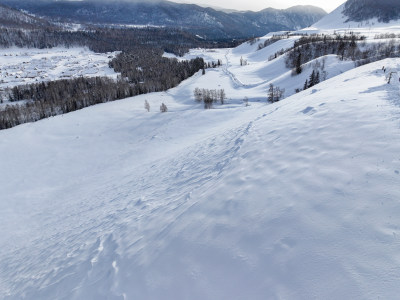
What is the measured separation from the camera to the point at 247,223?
683 cm

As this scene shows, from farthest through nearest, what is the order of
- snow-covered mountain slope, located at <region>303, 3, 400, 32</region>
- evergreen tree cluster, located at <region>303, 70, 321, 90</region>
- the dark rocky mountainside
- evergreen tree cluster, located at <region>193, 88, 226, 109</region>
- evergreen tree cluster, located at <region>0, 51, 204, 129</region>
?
the dark rocky mountainside → snow-covered mountain slope, located at <region>303, 3, 400, 32</region> → evergreen tree cluster, located at <region>0, 51, 204, 129</region> → evergreen tree cluster, located at <region>193, 88, 226, 109</region> → evergreen tree cluster, located at <region>303, 70, 321, 90</region>

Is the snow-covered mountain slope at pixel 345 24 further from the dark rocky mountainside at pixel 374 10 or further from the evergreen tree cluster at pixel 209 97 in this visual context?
the evergreen tree cluster at pixel 209 97

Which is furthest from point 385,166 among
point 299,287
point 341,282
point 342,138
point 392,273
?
point 299,287

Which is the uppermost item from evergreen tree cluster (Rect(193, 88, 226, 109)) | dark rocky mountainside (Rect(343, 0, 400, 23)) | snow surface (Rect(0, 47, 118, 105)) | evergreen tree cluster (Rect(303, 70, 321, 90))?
dark rocky mountainside (Rect(343, 0, 400, 23))

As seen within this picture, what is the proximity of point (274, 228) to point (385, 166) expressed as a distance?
4.23 m

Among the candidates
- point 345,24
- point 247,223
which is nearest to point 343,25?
point 345,24

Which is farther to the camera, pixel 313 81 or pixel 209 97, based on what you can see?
pixel 209 97

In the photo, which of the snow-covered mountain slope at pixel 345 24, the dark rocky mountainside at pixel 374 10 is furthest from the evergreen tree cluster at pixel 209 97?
the dark rocky mountainside at pixel 374 10

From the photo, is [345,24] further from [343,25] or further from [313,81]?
[313,81]

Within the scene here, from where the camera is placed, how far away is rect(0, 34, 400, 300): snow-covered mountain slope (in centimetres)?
517

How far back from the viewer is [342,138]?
31.5ft

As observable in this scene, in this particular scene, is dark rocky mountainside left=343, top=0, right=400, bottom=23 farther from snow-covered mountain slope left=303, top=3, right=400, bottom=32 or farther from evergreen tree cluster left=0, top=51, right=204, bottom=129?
evergreen tree cluster left=0, top=51, right=204, bottom=129

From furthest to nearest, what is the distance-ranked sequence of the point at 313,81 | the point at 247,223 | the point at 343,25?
1. the point at 343,25
2. the point at 313,81
3. the point at 247,223

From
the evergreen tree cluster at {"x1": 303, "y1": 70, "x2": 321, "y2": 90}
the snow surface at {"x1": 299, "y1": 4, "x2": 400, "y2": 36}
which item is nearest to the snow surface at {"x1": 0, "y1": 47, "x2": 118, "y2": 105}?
the evergreen tree cluster at {"x1": 303, "y1": 70, "x2": 321, "y2": 90}
